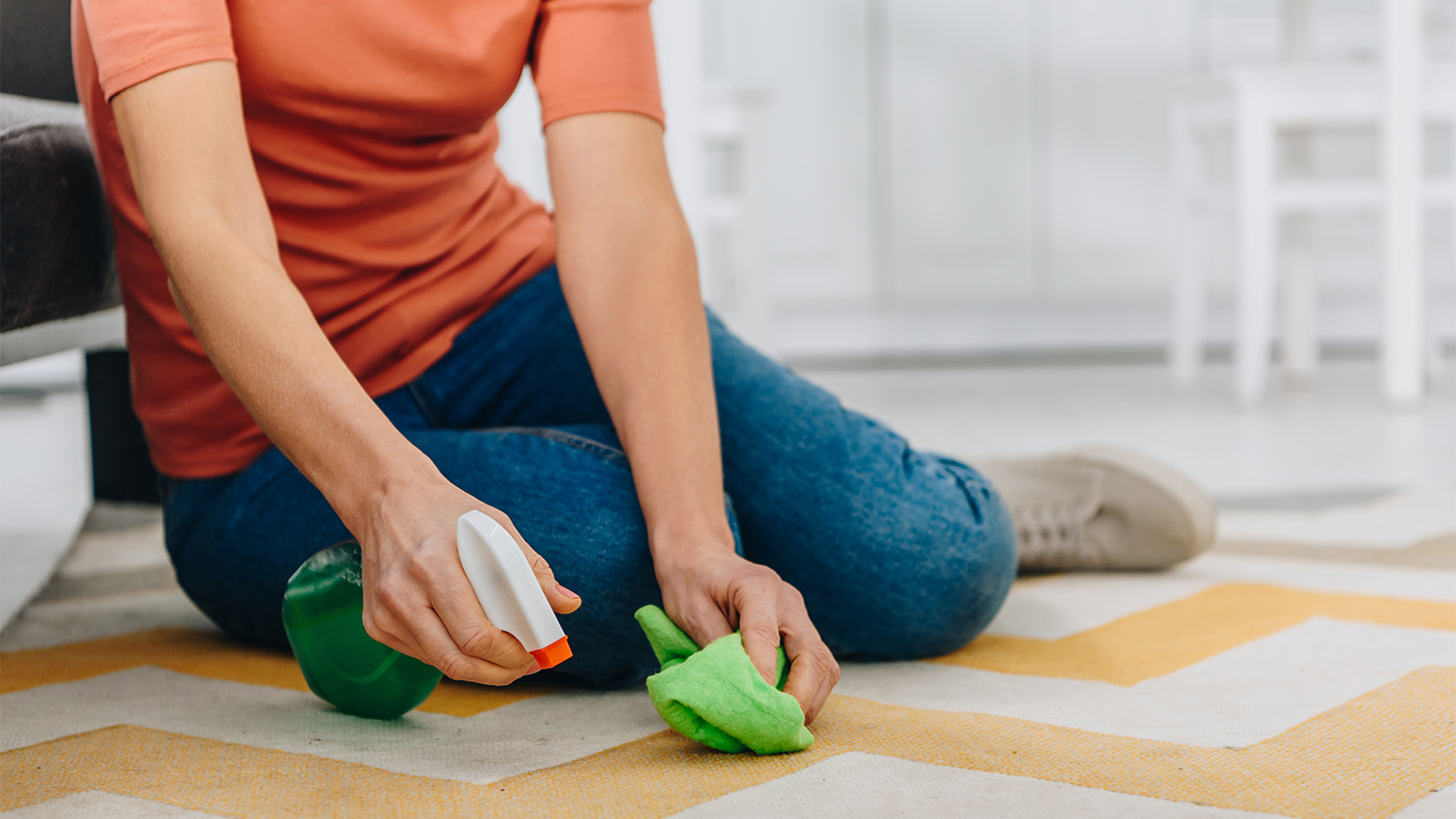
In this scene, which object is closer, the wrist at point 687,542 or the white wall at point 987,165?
the wrist at point 687,542

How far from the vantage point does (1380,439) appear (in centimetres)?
171

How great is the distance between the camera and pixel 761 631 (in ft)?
1.79

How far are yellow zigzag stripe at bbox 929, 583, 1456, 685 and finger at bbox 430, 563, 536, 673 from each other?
34 cm

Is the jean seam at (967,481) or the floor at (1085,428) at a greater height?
the jean seam at (967,481)

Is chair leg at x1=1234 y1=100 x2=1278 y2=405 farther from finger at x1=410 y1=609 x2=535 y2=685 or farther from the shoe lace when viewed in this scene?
finger at x1=410 y1=609 x2=535 y2=685

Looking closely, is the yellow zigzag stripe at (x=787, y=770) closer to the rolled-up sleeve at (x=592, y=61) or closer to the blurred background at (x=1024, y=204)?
the rolled-up sleeve at (x=592, y=61)

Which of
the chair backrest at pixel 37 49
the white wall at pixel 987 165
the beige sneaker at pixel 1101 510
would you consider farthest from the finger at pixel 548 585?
the white wall at pixel 987 165

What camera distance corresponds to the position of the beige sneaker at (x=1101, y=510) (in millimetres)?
942

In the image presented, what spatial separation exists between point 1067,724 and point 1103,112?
8.40 ft

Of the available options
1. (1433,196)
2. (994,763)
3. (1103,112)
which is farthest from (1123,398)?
(994,763)

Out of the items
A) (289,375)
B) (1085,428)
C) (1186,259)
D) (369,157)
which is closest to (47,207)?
(369,157)

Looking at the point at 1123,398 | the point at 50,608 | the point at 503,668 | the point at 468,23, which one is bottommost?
the point at 1123,398

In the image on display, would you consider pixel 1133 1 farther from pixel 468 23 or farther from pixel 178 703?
pixel 178 703

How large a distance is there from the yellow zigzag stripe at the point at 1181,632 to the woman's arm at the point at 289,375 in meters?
0.34
